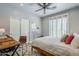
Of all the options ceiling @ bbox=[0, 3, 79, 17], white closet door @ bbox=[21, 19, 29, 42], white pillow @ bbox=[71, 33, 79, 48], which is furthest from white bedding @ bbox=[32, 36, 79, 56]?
ceiling @ bbox=[0, 3, 79, 17]

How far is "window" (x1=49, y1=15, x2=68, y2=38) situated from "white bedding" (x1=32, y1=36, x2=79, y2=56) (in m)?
0.15

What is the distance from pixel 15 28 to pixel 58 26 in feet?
3.05

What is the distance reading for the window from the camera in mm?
2017

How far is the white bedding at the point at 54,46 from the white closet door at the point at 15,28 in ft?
1.27

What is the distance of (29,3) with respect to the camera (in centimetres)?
201

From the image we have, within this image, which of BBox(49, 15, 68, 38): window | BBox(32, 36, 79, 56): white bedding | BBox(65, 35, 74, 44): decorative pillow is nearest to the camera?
BBox(32, 36, 79, 56): white bedding

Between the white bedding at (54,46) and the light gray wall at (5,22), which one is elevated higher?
the light gray wall at (5,22)

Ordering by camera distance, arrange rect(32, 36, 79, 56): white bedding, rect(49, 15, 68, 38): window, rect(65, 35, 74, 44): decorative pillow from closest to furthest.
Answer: rect(32, 36, 79, 56): white bedding
rect(65, 35, 74, 44): decorative pillow
rect(49, 15, 68, 38): window

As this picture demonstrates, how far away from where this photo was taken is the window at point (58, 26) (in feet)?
6.62

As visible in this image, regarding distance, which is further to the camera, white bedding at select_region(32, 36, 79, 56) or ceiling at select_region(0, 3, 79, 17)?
ceiling at select_region(0, 3, 79, 17)

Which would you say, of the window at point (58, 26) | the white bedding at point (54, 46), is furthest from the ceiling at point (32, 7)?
the white bedding at point (54, 46)

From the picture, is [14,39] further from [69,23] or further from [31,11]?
[69,23]

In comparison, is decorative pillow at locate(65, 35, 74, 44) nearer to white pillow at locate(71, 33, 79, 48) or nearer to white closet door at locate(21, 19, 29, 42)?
white pillow at locate(71, 33, 79, 48)

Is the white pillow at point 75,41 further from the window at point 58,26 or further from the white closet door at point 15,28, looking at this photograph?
the white closet door at point 15,28
